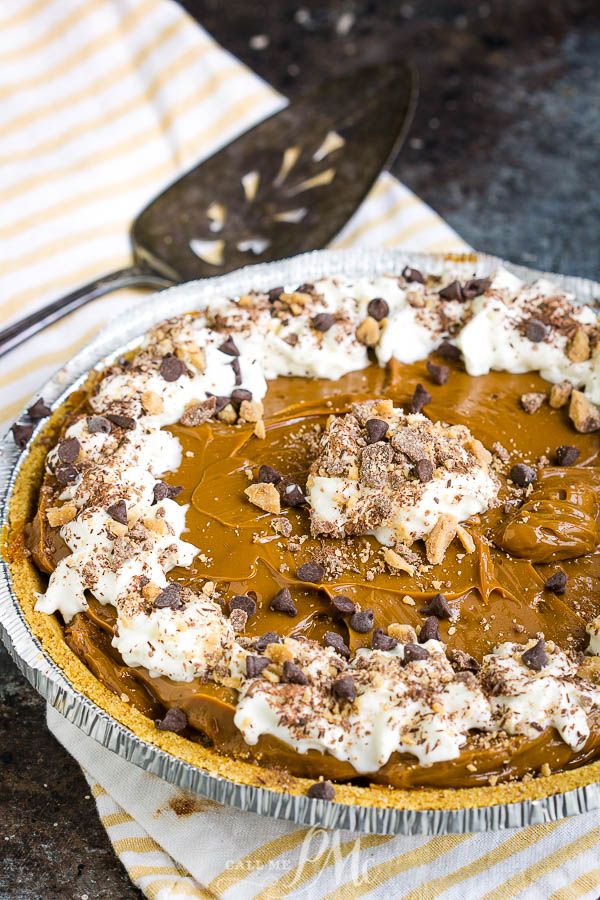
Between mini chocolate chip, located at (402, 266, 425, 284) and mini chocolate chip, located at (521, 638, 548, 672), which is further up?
mini chocolate chip, located at (402, 266, 425, 284)

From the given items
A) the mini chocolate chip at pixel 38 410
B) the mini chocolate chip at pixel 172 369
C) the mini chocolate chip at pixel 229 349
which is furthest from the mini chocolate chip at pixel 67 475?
the mini chocolate chip at pixel 229 349

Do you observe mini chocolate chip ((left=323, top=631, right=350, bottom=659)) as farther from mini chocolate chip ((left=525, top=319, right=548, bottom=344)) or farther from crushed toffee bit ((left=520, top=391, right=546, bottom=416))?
mini chocolate chip ((left=525, top=319, right=548, bottom=344))

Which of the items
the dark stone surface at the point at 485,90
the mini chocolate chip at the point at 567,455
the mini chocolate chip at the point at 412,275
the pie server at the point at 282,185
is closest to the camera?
the mini chocolate chip at the point at 567,455

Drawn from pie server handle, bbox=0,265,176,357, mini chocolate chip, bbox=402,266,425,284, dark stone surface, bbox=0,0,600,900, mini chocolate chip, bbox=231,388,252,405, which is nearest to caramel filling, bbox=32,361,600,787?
mini chocolate chip, bbox=231,388,252,405

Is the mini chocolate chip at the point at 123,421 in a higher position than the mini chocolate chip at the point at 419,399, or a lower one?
higher

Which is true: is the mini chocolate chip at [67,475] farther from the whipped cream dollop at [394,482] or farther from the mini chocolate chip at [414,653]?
the mini chocolate chip at [414,653]

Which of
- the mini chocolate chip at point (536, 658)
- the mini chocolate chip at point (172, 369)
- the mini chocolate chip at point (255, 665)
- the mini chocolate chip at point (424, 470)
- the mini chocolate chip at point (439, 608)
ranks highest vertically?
the mini chocolate chip at point (172, 369)
